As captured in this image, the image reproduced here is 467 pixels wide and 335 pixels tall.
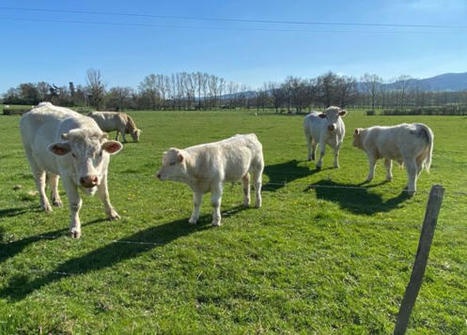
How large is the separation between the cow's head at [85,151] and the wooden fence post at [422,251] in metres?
4.46

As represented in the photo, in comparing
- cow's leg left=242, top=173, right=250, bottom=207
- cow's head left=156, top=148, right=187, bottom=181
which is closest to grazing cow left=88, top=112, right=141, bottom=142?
cow's leg left=242, top=173, right=250, bottom=207

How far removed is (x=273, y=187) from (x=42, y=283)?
6.61m

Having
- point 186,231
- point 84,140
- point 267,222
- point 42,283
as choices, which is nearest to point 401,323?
point 267,222

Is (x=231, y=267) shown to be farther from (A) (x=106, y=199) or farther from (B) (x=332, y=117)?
(B) (x=332, y=117)

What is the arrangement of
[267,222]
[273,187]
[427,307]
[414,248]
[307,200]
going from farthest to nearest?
[273,187]
[307,200]
[267,222]
[414,248]
[427,307]

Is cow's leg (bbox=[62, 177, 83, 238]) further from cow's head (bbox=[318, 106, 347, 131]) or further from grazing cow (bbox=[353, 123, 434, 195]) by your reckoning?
cow's head (bbox=[318, 106, 347, 131])

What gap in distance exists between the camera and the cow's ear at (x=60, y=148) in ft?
16.4

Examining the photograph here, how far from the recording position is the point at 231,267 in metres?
4.76

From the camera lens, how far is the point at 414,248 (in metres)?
5.44

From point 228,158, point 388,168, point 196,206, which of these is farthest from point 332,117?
point 196,206

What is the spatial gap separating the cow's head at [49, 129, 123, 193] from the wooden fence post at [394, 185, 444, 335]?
14.6ft

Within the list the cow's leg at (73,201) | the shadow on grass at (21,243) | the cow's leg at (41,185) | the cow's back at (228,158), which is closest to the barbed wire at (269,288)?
the shadow on grass at (21,243)

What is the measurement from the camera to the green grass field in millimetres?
3666

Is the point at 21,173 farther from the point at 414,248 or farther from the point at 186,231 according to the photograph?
the point at 414,248
